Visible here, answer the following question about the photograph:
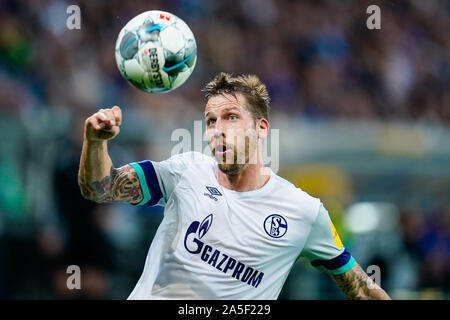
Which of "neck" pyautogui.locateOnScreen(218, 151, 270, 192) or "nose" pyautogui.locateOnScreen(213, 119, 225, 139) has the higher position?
"nose" pyautogui.locateOnScreen(213, 119, 225, 139)

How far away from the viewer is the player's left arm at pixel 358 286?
432cm

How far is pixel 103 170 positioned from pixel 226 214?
0.88 metres

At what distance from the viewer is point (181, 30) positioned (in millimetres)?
4277

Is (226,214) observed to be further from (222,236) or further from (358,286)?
(358,286)

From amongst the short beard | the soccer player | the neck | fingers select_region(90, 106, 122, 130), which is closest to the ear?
the soccer player

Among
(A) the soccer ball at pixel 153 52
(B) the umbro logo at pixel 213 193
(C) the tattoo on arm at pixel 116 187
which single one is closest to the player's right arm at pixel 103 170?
(C) the tattoo on arm at pixel 116 187

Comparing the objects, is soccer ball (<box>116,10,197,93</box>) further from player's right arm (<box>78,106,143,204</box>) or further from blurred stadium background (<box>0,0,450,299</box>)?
blurred stadium background (<box>0,0,450,299</box>)

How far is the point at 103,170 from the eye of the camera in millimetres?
3846

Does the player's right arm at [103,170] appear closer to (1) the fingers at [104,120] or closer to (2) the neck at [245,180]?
(1) the fingers at [104,120]

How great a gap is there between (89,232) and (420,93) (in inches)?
335

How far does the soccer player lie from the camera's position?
402 centimetres

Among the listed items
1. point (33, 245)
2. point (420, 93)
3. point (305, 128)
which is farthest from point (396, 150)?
point (33, 245)

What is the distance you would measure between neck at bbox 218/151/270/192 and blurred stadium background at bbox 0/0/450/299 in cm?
279
